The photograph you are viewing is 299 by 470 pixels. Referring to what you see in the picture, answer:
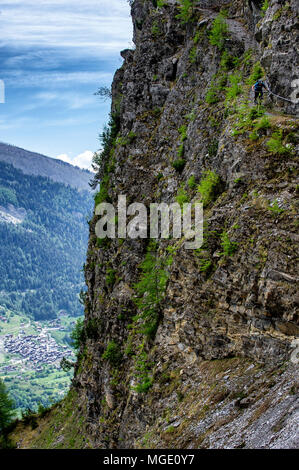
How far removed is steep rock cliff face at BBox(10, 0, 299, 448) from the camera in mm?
11898

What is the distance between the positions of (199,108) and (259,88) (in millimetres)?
6829

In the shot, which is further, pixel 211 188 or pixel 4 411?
pixel 4 411

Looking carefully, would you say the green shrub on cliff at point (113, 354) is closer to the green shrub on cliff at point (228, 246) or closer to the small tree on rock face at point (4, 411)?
the green shrub on cliff at point (228, 246)

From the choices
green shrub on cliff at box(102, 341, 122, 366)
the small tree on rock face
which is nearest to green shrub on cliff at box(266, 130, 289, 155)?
green shrub on cliff at box(102, 341, 122, 366)

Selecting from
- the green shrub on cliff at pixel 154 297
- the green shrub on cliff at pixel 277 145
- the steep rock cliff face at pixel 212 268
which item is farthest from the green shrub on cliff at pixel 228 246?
the green shrub on cliff at pixel 154 297

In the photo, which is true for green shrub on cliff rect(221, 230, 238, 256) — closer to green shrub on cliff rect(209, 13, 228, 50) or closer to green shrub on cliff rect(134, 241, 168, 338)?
green shrub on cliff rect(134, 241, 168, 338)

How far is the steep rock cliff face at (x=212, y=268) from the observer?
1190 cm

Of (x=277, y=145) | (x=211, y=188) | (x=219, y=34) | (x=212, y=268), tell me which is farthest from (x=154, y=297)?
(x=219, y=34)

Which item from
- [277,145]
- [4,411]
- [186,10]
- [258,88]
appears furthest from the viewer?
[4,411]

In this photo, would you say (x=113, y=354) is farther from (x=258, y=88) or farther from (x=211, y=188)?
(x=258, y=88)

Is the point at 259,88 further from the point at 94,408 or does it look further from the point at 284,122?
the point at 94,408

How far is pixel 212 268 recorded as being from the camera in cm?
1576

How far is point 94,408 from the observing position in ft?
90.9

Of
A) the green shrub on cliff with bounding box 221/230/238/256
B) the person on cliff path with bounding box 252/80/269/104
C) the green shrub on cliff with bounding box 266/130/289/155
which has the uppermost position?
the person on cliff path with bounding box 252/80/269/104
